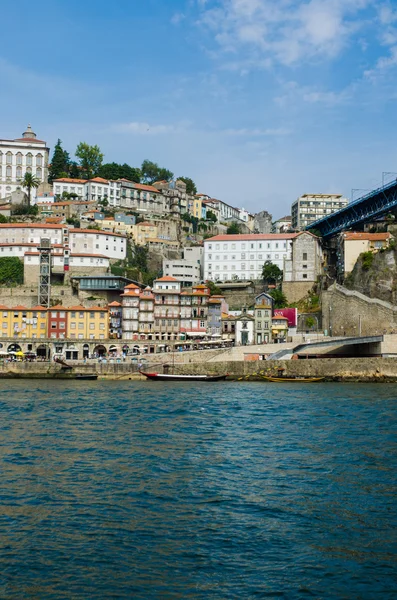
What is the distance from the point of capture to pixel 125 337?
3118 inches

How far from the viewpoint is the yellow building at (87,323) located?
77500mm

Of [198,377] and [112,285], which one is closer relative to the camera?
[198,377]

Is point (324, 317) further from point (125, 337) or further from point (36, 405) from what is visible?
point (36, 405)

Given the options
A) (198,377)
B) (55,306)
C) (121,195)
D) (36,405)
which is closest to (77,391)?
(36,405)

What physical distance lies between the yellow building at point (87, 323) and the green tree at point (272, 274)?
23.9 meters

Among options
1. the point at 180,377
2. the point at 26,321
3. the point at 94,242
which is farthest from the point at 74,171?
the point at 180,377

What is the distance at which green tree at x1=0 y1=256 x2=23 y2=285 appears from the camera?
86.9m

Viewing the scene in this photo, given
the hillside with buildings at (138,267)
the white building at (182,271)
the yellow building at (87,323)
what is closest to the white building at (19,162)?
the hillside with buildings at (138,267)

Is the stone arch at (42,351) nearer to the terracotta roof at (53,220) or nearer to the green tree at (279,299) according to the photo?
the green tree at (279,299)

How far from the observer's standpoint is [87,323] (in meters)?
77.9

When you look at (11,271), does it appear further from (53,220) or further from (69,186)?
(69,186)

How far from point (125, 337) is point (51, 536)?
2494 inches

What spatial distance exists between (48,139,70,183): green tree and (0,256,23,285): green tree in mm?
36093

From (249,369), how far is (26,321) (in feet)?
92.3
